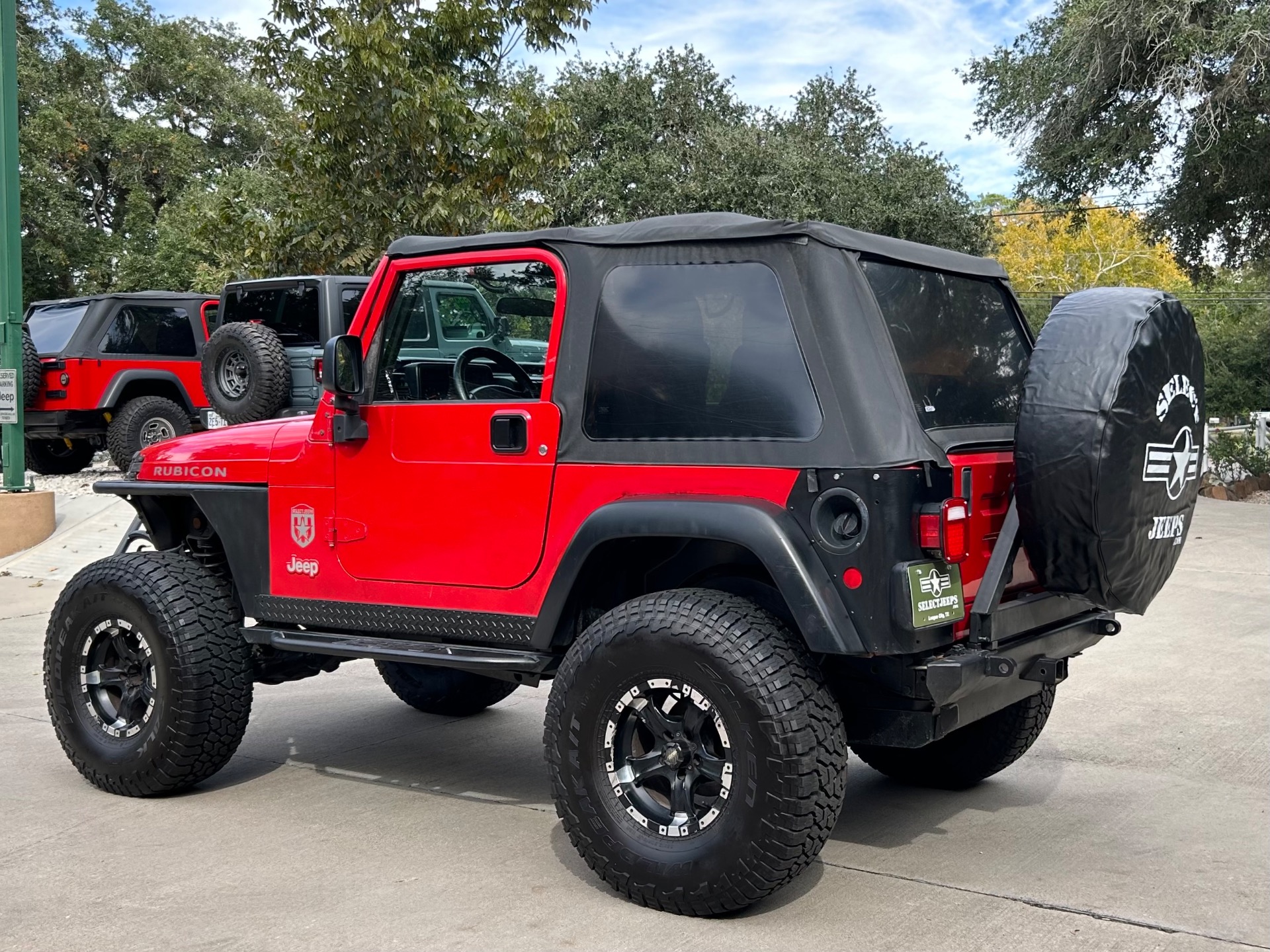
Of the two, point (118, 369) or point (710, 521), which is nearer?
point (710, 521)

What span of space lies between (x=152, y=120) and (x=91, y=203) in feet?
10.4

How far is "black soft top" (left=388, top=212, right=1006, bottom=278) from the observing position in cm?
398

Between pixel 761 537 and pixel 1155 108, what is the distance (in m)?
13.8

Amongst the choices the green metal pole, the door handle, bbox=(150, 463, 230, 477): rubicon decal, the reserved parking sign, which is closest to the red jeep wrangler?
the door handle

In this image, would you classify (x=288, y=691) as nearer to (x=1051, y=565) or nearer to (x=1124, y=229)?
(x=1051, y=565)

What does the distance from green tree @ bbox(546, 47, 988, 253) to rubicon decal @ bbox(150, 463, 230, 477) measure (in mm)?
22849

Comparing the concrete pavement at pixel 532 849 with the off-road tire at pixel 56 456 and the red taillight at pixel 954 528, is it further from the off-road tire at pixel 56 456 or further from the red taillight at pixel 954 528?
the off-road tire at pixel 56 456

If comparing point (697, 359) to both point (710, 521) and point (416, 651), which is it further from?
point (416, 651)

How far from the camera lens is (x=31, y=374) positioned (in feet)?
48.1

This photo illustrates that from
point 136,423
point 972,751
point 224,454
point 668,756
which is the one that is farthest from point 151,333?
point 668,756

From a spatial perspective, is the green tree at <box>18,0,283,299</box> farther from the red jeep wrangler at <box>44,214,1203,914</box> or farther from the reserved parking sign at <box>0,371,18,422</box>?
the red jeep wrangler at <box>44,214,1203,914</box>

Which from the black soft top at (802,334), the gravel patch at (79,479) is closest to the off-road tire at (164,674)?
the black soft top at (802,334)

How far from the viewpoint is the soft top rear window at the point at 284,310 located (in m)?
11.7

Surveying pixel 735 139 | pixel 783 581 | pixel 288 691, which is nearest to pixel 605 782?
pixel 783 581
